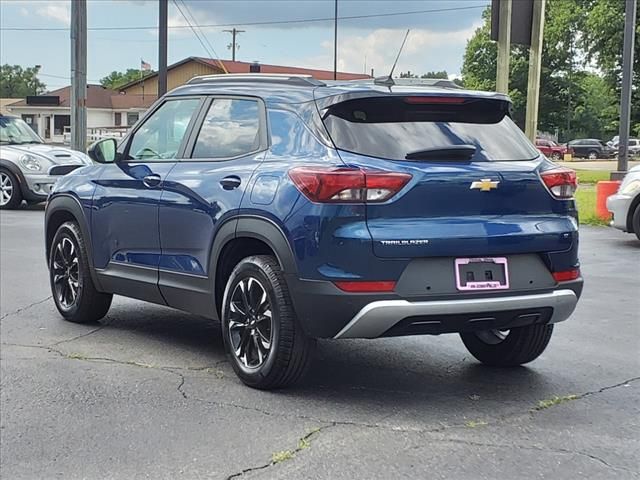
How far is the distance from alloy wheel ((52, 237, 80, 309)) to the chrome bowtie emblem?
342 centimetres

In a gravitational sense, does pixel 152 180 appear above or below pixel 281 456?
above

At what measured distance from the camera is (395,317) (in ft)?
14.5

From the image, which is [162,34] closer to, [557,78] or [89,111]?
[89,111]

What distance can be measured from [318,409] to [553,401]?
1.33 meters

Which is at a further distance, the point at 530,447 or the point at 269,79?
the point at 269,79

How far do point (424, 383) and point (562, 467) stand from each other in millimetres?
1432

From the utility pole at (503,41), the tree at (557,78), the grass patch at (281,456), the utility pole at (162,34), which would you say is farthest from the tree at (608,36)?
the grass patch at (281,456)

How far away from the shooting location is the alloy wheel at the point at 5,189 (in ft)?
53.5

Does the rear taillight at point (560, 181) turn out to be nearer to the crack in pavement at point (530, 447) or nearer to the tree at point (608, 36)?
the crack in pavement at point (530, 447)

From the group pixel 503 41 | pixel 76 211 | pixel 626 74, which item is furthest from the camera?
pixel 626 74

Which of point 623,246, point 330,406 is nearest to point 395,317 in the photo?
point 330,406

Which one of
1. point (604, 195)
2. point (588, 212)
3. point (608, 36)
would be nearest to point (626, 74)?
point (588, 212)

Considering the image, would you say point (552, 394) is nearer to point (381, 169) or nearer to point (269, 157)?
point (381, 169)

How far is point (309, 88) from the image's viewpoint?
5102mm
